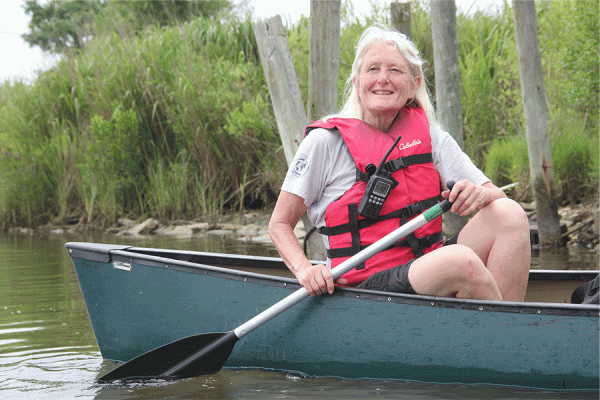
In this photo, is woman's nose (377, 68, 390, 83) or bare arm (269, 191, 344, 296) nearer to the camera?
bare arm (269, 191, 344, 296)

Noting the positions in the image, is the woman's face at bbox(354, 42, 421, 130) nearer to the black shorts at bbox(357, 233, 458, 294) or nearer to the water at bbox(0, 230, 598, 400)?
the black shorts at bbox(357, 233, 458, 294)

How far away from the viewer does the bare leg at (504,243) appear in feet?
8.29

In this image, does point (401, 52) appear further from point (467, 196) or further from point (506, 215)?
point (506, 215)

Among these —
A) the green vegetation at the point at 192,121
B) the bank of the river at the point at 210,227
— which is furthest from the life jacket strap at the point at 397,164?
the bank of the river at the point at 210,227

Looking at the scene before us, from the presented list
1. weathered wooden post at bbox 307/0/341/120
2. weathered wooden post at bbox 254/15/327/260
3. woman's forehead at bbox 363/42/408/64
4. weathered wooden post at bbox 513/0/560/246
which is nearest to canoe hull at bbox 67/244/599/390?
woman's forehead at bbox 363/42/408/64

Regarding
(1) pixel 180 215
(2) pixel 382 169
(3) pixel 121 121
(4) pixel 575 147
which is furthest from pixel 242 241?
(2) pixel 382 169

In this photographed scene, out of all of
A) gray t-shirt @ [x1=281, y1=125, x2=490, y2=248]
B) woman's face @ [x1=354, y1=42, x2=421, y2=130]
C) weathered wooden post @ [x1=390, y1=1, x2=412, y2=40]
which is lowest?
gray t-shirt @ [x1=281, y1=125, x2=490, y2=248]

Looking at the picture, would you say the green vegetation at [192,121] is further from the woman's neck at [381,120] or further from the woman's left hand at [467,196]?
the woman's left hand at [467,196]

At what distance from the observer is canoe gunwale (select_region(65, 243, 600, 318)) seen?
2.30 m

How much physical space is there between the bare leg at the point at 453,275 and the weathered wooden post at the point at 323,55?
215cm

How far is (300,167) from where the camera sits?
2584 mm

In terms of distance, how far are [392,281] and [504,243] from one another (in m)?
0.41

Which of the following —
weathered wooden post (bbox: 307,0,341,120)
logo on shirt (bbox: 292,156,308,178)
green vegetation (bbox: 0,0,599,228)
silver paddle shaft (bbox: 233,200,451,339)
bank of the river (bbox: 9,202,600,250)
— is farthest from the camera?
bank of the river (bbox: 9,202,600,250)

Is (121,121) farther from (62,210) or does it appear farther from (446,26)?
(446,26)
